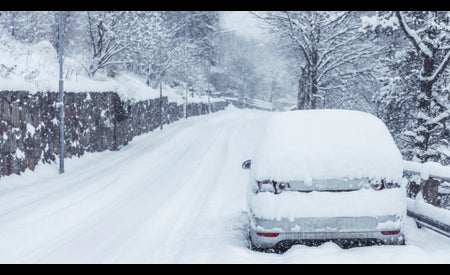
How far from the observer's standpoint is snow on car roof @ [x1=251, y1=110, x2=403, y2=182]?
18.2 ft

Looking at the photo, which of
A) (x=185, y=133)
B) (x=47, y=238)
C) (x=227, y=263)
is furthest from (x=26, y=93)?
(x=185, y=133)

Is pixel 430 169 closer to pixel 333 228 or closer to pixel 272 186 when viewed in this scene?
pixel 333 228

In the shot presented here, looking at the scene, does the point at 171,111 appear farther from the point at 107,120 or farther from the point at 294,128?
the point at 294,128

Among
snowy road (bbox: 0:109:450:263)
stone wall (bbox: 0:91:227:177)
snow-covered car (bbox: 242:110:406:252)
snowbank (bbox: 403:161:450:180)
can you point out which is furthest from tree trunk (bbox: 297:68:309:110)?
Answer: snow-covered car (bbox: 242:110:406:252)

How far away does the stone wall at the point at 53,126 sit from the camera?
11719 millimetres

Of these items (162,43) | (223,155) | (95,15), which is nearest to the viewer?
(223,155)

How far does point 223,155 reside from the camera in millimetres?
18344

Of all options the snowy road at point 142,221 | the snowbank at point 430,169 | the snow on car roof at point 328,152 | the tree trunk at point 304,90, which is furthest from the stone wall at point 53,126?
the tree trunk at point 304,90

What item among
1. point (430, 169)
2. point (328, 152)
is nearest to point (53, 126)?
point (328, 152)

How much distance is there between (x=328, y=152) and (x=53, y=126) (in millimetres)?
10757

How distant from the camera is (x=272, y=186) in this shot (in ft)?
18.4

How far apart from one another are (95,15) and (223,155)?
19.6 metres

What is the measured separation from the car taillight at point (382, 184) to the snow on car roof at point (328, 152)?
57 mm

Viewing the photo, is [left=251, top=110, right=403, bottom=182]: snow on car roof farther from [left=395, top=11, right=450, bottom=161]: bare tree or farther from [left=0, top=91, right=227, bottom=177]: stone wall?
[left=395, top=11, right=450, bottom=161]: bare tree
